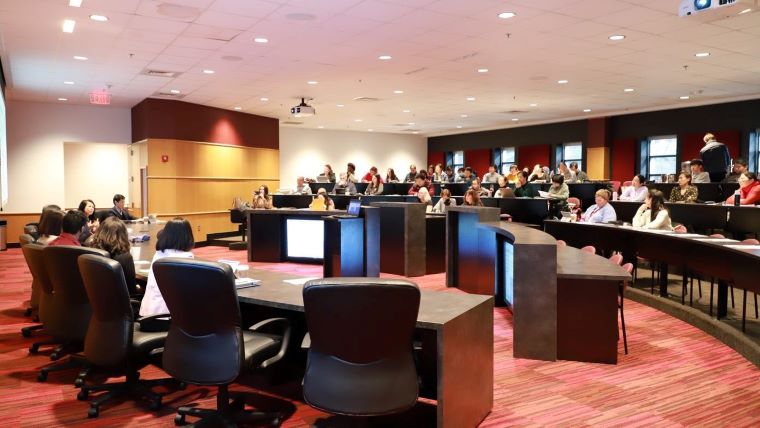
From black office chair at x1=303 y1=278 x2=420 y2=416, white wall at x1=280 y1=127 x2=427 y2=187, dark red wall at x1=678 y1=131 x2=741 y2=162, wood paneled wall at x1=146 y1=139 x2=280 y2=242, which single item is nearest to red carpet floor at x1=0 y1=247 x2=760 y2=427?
black office chair at x1=303 y1=278 x2=420 y2=416

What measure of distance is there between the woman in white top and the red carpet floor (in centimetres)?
191

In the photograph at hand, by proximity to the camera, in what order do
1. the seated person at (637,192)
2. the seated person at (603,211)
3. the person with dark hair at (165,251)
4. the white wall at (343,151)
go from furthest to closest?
the white wall at (343,151), the seated person at (637,192), the seated person at (603,211), the person with dark hair at (165,251)

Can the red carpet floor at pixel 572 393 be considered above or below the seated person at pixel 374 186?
below

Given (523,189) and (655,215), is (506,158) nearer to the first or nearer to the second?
(523,189)

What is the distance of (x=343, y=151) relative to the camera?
2112 cm

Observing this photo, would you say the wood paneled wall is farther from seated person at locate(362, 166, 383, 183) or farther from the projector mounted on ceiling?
the projector mounted on ceiling

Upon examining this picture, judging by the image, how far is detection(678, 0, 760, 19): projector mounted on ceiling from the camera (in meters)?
5.25

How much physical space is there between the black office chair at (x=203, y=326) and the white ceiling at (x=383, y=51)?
4000 millimetres

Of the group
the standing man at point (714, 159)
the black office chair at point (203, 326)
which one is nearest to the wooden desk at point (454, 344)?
the black office chair at point (203, 326)

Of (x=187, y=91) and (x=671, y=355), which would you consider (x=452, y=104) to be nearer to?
(x=187, y=91)

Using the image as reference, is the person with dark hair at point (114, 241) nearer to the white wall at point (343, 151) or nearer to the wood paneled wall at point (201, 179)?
the wood paneled wall at point (201, 179)

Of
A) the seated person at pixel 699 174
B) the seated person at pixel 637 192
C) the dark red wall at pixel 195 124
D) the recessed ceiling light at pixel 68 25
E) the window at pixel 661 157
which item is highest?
the recessed ceiling light at pixel 68 25

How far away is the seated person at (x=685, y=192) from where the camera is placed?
8.53 metres

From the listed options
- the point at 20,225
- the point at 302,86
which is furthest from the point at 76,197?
the point at 302,86
